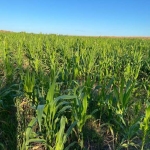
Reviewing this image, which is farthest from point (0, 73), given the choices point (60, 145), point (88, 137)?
point (60, 145)

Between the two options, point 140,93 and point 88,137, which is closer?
point 88,137

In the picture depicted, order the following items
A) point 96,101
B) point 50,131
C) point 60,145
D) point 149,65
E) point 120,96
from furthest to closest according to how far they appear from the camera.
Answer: point 149,65 → point 96,101 → point 120,96 → point 50,131 → point 60,145

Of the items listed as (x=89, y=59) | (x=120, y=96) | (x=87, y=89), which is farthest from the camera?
(x=89, y=59)

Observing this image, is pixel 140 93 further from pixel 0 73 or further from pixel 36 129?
pixel 0 73

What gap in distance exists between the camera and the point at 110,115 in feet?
6.50

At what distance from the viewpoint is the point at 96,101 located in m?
2.18

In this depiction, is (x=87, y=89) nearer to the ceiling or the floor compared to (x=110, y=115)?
nearer to the ceiling

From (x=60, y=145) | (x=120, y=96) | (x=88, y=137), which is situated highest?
(x=120, y=96)

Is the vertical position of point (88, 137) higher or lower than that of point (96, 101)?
lower

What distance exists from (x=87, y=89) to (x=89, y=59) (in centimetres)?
174

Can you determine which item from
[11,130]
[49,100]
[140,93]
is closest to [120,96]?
[49,100]

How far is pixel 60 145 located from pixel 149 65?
291cm

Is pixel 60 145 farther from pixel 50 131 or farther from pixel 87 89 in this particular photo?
pixel 87 89

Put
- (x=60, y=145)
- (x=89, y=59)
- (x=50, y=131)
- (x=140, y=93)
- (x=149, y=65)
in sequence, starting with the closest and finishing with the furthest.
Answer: (x=60, y=145)
(x=50, y=131)
(x=140, y=93)
(x=89, y=59)
(x=149, y=65)
